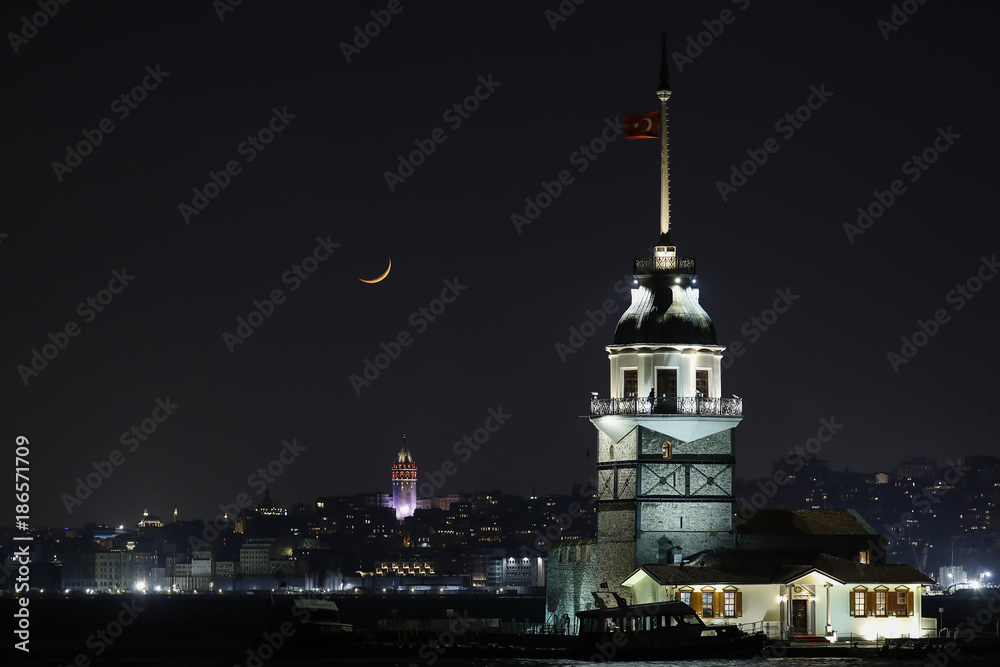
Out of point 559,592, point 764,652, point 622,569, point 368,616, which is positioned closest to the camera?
point 764,652

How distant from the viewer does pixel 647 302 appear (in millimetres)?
81688

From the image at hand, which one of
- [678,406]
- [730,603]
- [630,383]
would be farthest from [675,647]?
[630,383]

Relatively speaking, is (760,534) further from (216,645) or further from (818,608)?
(216,645)

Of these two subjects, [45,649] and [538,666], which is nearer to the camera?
[538,666]

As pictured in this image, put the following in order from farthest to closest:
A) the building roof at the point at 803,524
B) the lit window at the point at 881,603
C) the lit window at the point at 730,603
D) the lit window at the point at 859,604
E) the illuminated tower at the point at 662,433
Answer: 1. the building roof at the point at 803,524
2. the illuminated tower at the point at 662,433
3. the lit window at the point at 881,603
4. the lit window at the point at 859,604
5. the lit window at the point at 730,603

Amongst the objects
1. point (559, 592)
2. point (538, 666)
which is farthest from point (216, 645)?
point (538, 666)

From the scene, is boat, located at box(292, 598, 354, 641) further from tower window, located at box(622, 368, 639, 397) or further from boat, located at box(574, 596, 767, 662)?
tower window, located at box(622, 368, 639, 397)

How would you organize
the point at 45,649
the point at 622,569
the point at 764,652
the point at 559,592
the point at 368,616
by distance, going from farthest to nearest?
the point at 368,616 < the point at 45,649 < the point at 559,592 < the point at 622,569 < the point at 764,652

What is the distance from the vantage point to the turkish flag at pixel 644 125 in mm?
81938

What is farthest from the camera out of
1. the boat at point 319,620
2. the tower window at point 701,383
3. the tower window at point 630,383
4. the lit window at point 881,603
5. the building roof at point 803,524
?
the boat at point 319,620

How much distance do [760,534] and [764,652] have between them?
27.6 feet

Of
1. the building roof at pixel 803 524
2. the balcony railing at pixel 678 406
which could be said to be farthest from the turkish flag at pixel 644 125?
the building roof at pixel 803 524

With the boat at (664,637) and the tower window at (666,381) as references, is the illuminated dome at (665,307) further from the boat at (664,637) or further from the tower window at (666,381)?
the boat at (664,637)

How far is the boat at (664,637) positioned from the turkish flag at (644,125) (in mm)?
20887
